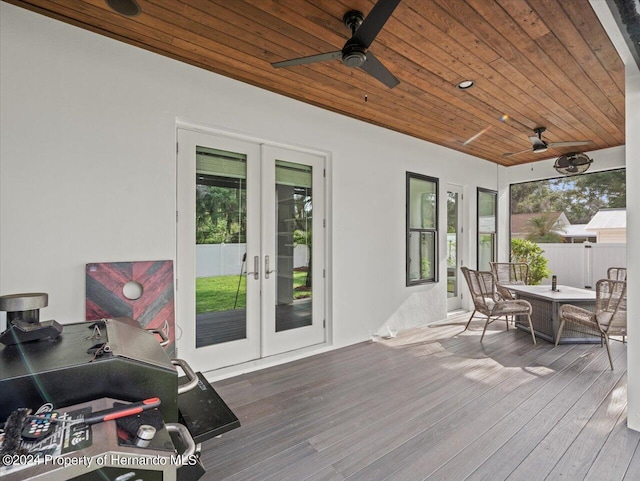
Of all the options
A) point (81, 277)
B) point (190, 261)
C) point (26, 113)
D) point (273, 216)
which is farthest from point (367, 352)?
point (26, 113)

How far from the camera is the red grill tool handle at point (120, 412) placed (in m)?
0.85

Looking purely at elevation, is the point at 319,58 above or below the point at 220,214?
above

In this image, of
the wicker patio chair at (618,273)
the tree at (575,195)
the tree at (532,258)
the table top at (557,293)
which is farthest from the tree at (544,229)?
the table top at (557,293)

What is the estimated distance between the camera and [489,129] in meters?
4.75

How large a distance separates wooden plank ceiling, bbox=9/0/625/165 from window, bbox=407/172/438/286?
118cm

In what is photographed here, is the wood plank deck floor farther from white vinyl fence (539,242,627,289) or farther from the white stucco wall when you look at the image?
white vinyl fence (539,242,627,289)

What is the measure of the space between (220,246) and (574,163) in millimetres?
5345

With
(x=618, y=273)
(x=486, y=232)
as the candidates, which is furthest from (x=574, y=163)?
(x=486, y=232)

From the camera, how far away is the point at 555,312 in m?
4.23

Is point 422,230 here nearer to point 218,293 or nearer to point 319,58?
point 218,293

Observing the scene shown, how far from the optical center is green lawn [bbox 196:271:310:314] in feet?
10.5

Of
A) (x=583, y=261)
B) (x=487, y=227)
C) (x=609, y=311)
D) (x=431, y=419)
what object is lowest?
(x=431, y=419)

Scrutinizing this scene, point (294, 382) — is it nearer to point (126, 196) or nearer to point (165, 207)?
point (165, 207)

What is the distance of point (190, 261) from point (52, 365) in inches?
86.1
